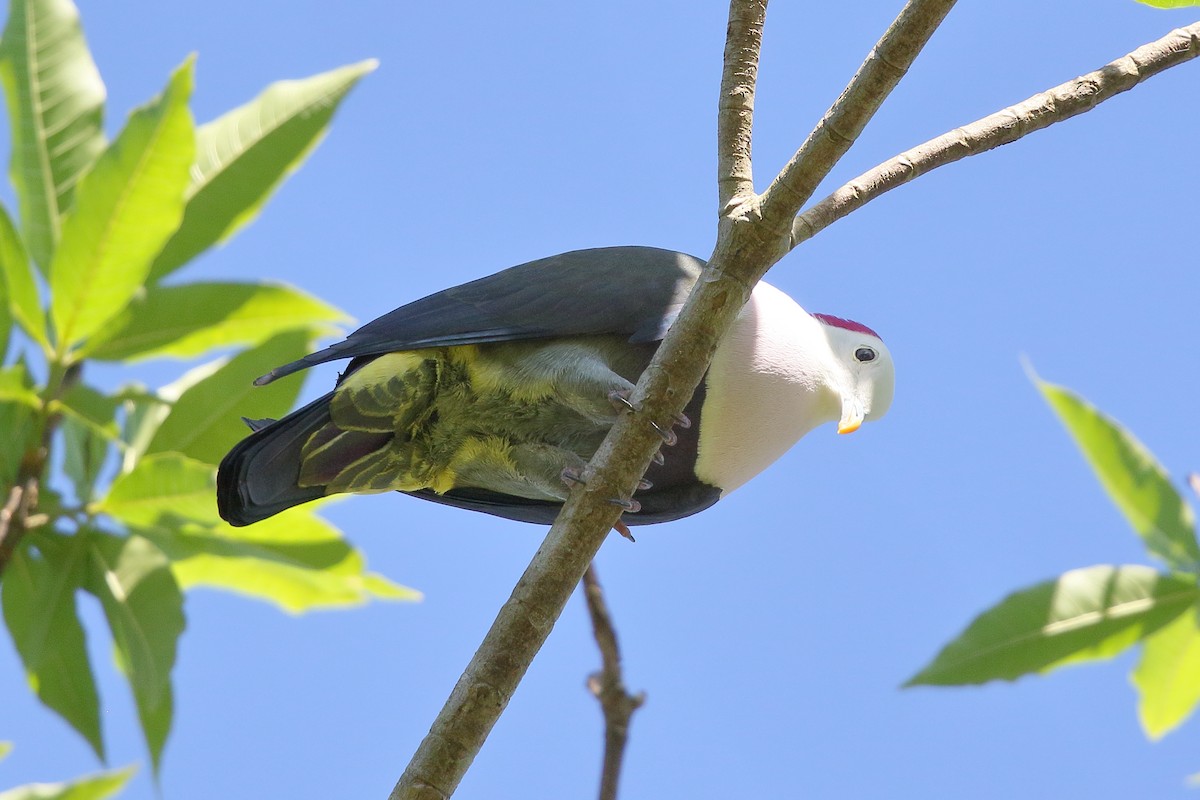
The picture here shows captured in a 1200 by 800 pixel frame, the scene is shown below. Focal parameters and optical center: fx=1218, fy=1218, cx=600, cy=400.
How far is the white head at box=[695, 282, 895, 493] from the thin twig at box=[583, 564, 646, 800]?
38 centimetres

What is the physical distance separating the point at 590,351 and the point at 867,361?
0.74 meters

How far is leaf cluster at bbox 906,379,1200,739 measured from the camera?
246 centimetres

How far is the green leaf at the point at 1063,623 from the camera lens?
2.41 meters

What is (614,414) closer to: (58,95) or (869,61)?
(869,61)

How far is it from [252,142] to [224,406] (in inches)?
27.2

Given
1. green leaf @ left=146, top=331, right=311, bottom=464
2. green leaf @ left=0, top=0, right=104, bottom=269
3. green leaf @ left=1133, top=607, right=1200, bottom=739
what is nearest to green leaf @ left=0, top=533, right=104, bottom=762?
green leaf @ left=146, top=331, right=311, bottom=464

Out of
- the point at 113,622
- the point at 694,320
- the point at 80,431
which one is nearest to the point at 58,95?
the point at 80,431

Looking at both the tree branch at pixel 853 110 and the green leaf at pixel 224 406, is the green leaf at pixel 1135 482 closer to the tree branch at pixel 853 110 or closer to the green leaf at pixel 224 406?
the tree branch at pixel 853 110

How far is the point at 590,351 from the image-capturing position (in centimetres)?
258

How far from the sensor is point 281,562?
3186mm

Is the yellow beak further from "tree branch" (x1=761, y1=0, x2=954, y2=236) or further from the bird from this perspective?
"tree branch" (x1=761, y1=0, x2=954, y2=236)

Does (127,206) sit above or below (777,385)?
above

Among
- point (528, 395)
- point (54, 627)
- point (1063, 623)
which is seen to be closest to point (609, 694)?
point (528, 395)

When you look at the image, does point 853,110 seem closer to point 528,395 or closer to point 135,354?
point 528,395
